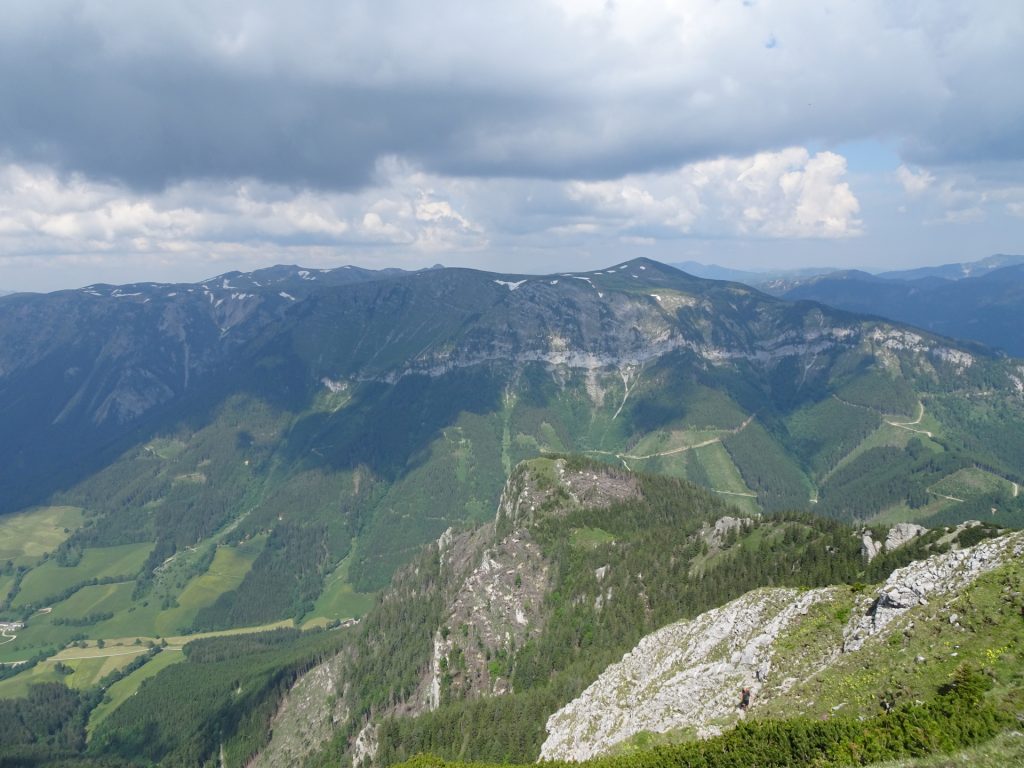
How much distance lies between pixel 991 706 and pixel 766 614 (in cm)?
3288

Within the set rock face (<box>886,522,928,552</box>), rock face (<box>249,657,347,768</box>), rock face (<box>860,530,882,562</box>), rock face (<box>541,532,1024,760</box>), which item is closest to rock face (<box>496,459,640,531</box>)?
rock face (<box>249,657,347,768</box>)

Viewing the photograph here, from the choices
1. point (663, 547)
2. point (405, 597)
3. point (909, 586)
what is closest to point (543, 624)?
point (663, 547)

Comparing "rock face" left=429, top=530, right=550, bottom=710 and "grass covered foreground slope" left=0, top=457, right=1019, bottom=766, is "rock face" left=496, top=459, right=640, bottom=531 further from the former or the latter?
"rock face" left=429, top=530, right=550, bottom=710

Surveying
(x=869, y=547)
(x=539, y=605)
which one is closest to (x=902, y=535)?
(x=869, y=547)

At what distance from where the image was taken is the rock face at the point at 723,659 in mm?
55969

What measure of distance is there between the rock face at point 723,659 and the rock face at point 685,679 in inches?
6.0

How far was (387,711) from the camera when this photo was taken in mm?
154250

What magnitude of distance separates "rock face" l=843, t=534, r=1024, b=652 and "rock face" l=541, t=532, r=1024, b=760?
8 cm

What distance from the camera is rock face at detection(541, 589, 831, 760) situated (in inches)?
2457

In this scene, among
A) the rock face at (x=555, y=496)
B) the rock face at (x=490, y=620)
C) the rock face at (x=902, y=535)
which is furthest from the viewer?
the rock face at (x=555, y=496)

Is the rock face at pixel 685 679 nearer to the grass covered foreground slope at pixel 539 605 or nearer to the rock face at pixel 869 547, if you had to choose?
the grass covered foreground slope at pixel 539 605

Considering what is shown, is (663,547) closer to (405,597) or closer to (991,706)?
(405,597)

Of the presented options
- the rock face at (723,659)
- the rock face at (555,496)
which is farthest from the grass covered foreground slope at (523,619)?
the rock face at (723,659)

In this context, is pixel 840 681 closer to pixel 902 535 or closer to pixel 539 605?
pixel 902 535
